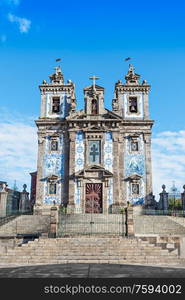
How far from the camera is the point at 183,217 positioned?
2333 cm

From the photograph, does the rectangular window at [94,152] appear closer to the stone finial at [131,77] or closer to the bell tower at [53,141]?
the bell tower at [53,141]

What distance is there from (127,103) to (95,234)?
1562 cm

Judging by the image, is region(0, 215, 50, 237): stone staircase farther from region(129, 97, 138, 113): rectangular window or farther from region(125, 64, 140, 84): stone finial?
region(125, 64, 140, 84): stone finial

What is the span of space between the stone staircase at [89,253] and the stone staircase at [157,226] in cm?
424

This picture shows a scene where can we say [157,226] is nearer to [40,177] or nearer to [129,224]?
[129,224]

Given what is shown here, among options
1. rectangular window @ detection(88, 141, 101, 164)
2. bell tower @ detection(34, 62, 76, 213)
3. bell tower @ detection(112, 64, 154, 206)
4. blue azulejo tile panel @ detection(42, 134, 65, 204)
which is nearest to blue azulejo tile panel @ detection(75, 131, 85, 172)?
rectangular window @ detection(88, 141, 101, 164)

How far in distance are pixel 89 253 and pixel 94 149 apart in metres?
14.5

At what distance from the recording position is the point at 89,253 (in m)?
13.6

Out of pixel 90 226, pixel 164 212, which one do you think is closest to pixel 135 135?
pixel 164 212

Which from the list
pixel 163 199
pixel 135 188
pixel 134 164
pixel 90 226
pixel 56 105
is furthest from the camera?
pixel 56 105

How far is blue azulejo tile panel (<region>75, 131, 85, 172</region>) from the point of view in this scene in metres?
26.8

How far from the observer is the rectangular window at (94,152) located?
2697 centimetres

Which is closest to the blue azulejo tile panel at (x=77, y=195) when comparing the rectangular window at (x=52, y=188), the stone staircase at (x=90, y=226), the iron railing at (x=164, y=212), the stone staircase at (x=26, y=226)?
the rectangular window at (x=52, y=188)

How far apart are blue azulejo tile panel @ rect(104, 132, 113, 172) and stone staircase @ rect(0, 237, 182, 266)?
1195 cm
